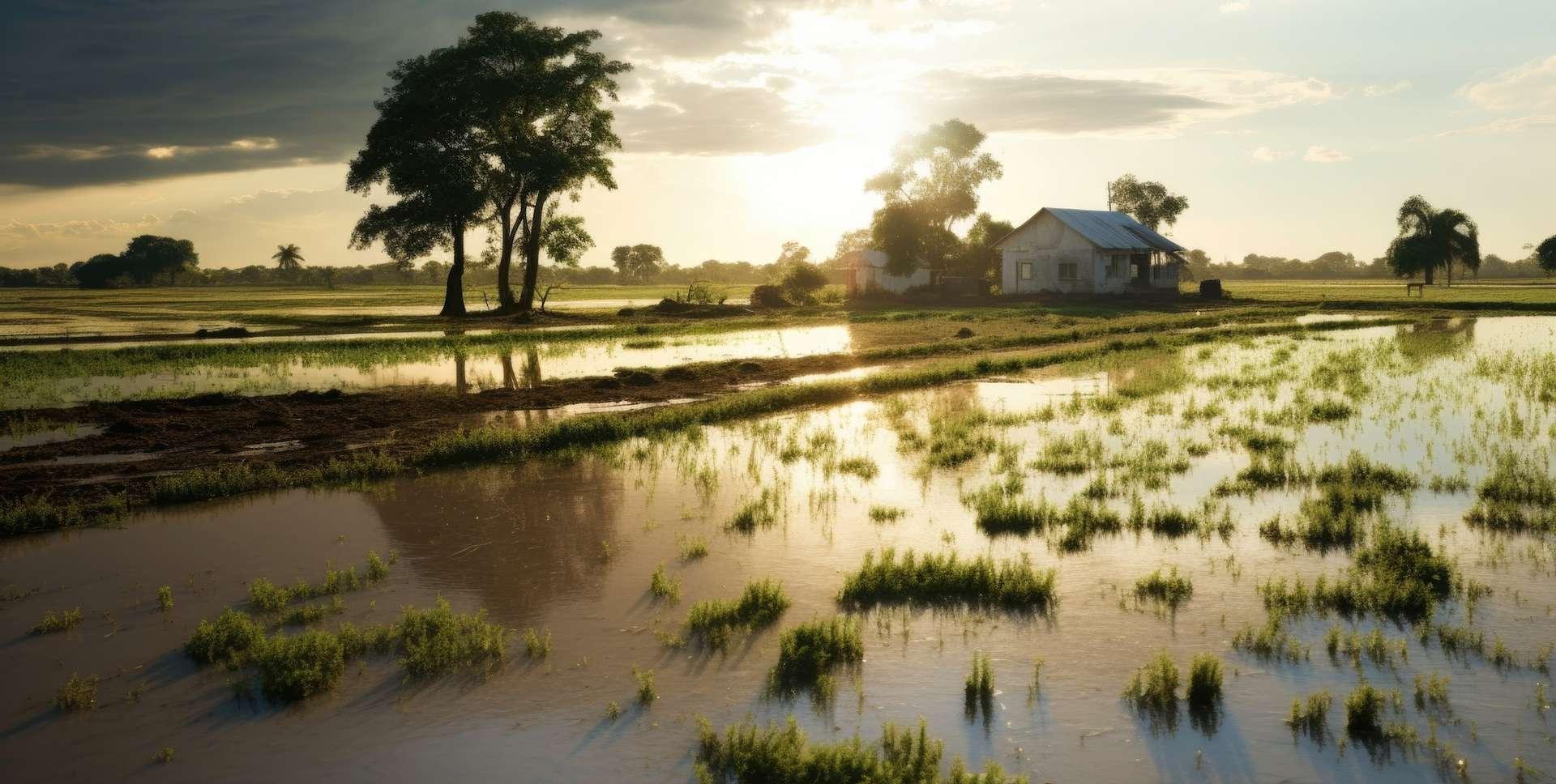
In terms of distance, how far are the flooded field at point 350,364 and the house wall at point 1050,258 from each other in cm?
3242

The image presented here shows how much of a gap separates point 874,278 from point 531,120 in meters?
27.6

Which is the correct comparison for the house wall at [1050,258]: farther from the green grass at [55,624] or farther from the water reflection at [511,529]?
the green grass at [55,624]

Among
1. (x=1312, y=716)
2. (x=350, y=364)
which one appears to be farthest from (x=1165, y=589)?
(x=350, y=364)

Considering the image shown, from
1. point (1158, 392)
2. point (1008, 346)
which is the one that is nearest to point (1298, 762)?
point (1158, 392)

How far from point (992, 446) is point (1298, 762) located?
9.42 meters

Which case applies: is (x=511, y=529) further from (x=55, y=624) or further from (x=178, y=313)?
(x=178, y=313)

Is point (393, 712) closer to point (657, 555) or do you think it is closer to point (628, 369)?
point (657, 555)

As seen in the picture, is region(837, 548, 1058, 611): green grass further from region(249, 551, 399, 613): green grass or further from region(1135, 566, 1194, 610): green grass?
region(249, 551, 399, 613): green grass

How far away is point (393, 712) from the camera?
5.84 metres

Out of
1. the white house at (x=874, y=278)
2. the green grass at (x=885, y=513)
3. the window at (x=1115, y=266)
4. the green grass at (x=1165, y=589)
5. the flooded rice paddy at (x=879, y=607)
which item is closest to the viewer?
the flooded rice paddy at (x=879, y=607)

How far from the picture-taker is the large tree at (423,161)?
157 feet

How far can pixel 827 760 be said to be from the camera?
5.06 m

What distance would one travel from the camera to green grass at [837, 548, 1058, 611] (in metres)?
7.77

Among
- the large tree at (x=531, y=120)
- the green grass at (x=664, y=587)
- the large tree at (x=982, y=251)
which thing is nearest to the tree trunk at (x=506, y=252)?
the large tree at (x=531, y=120)
